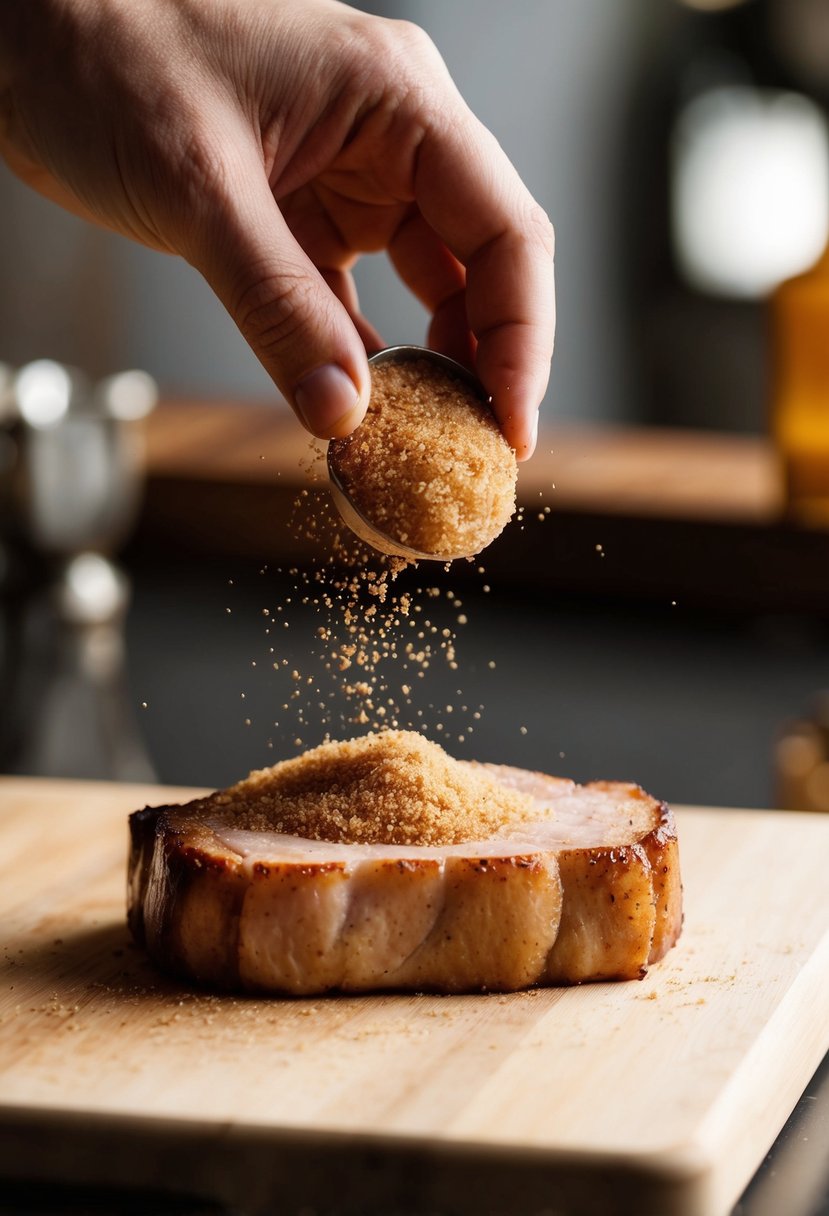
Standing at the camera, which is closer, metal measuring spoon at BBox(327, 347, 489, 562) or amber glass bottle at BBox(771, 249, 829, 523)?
metal measuring spoon at BBox(327, 347, 489, 562)

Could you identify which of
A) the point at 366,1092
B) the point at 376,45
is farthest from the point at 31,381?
the point at 366,1092

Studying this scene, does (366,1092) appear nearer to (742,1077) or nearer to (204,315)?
(742,1077)

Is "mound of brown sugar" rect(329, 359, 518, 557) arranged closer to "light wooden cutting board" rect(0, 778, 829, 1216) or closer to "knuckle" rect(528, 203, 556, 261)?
"knuckle" rect(528, 203, 556, 261)

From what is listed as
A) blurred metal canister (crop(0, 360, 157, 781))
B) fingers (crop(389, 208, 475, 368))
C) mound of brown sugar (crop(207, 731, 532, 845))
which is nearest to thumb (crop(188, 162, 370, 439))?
mound of brown sugar (crop(207, 731, 532, 845))

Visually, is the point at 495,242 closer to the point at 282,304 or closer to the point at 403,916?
the point at 282,304

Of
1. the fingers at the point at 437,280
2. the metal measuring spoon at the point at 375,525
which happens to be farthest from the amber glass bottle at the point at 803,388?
the metal measuring spoon at the point at 375,525

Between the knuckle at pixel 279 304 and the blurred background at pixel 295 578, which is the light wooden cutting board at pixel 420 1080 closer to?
the blurred background at pixel 295 578
